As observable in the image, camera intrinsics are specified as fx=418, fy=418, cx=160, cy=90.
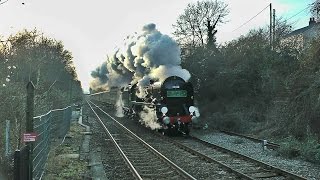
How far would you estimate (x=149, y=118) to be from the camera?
23703 millimetres

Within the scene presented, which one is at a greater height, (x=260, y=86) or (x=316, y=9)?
(x=316, y=9)

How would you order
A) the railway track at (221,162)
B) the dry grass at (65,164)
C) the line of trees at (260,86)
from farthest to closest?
the line of trees at (260,86) → the dry grass at (65,164) → the railway track at (221,162)

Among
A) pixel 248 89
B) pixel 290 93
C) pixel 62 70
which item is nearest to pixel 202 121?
pixel 248 89

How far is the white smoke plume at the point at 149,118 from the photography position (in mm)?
22119

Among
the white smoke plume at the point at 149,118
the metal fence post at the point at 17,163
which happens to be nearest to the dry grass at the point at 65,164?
the metal fence post at the point at 17,163

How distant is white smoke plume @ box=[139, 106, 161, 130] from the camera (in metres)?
22.1

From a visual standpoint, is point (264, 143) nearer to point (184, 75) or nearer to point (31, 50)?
point (184, 75)

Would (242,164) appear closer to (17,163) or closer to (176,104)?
(17,163)

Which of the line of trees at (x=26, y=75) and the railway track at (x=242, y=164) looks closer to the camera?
the railway track at (x=242, y=164)

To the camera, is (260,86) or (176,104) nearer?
(176,104)

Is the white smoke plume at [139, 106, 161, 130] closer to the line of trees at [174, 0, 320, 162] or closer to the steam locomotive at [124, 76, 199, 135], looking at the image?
the steam locomotive at [124, 76, 199, 135]

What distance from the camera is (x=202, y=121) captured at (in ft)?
85.3

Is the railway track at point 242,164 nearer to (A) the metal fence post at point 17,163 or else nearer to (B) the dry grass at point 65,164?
(B) the dry grass at point 65,164

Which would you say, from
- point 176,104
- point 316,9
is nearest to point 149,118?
point 176,104
